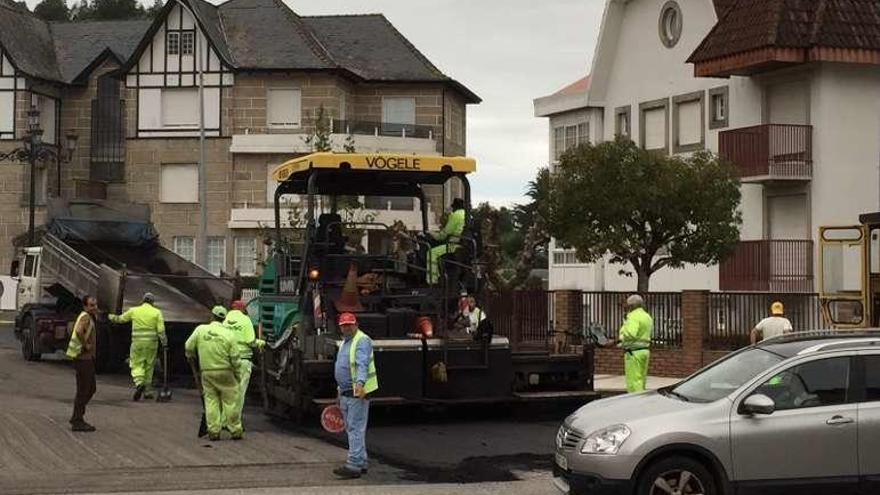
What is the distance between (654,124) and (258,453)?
911 inches

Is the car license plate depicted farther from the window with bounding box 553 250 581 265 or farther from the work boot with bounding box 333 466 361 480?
the window with bounding box 553 250 581 265

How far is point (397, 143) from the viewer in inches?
2032

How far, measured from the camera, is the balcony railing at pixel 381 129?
50656 mm

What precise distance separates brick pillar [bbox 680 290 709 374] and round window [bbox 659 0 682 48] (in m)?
11.6

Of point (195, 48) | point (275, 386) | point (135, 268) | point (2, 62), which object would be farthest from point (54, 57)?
point (275, 386)

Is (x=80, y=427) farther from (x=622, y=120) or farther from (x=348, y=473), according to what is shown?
(x=622, y=120)

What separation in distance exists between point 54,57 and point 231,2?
7.84m

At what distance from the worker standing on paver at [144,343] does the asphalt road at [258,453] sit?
1.60 feet

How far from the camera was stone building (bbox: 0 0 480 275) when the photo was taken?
168ft

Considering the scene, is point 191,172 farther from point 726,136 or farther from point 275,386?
point 275,386

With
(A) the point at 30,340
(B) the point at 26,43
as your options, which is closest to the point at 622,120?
(A) the point at 30,340

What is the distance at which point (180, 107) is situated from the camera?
52062 mm

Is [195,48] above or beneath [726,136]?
above

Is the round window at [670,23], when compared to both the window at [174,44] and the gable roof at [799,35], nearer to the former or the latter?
the gable roof at [799,35]
